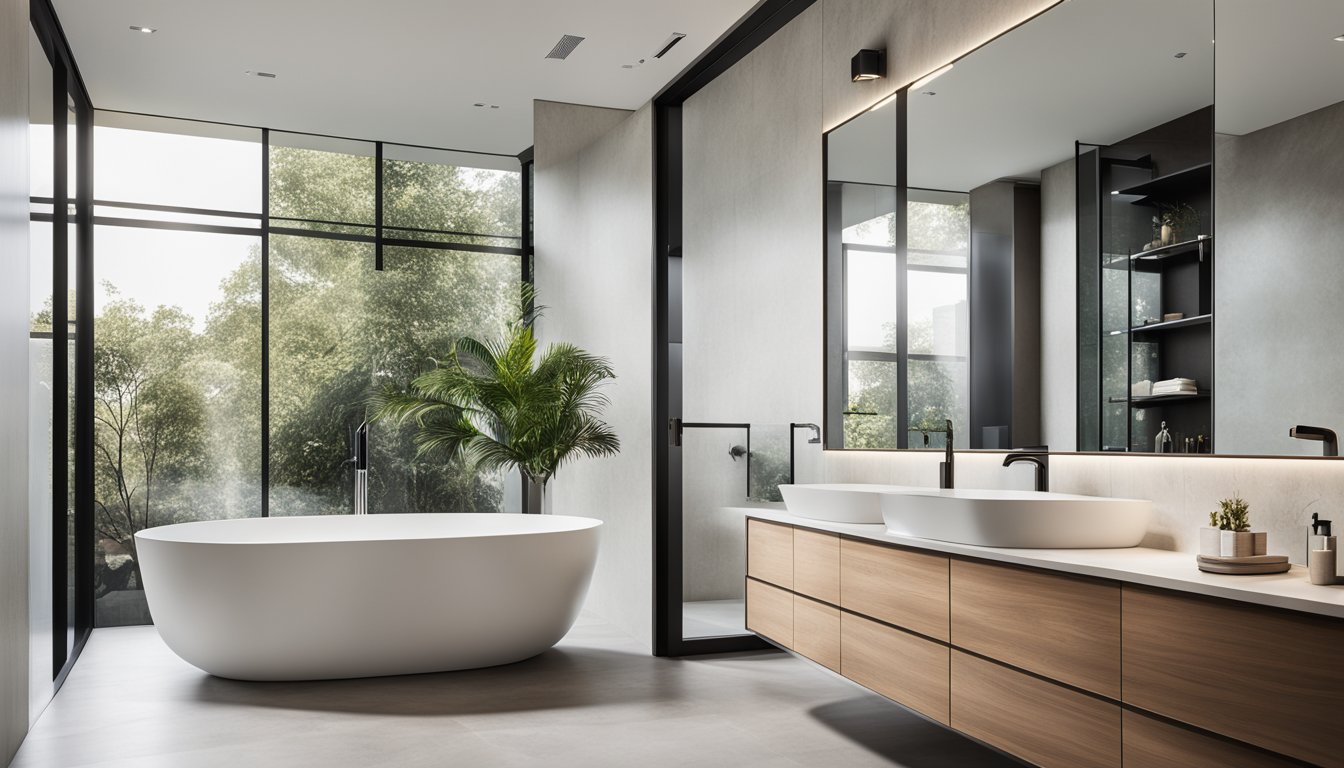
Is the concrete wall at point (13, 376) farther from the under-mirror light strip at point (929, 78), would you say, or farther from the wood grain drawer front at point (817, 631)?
the under-mirror light strip at point (929, 78)

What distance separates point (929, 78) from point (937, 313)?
892 mm

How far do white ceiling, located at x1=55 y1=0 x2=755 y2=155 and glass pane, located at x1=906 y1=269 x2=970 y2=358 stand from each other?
1.48 metres

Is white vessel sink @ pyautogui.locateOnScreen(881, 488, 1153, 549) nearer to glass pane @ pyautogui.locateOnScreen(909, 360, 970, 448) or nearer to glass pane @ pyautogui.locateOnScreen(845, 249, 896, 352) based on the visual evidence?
glass pane @ pyautogui.locateOnScreen(909, 360, 970, 448)

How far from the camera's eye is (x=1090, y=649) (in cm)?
232

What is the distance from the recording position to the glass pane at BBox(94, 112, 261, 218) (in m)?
5.93

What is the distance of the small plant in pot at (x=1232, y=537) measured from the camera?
218 cm

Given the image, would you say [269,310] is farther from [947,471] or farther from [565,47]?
[947,471]

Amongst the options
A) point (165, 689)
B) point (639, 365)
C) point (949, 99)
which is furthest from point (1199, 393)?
point (165, 689)

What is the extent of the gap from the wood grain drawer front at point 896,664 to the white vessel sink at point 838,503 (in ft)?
1.16

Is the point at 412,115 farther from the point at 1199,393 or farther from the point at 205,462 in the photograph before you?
the point at 1199,393

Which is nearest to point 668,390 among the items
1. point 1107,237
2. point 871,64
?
point 871,64

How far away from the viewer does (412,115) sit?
236 inches

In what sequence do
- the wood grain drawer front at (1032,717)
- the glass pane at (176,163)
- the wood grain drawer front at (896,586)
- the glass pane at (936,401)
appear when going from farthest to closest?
the glass pane at (176,163) < the glass pane at (936,401) < the wood grain drawer front at (896,586) < the wood grain drawer front at (1032,717)

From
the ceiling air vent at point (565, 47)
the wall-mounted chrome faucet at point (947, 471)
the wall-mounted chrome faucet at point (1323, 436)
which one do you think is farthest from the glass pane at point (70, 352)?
the wall-mounted chrome faucet at point (1323, 436)
